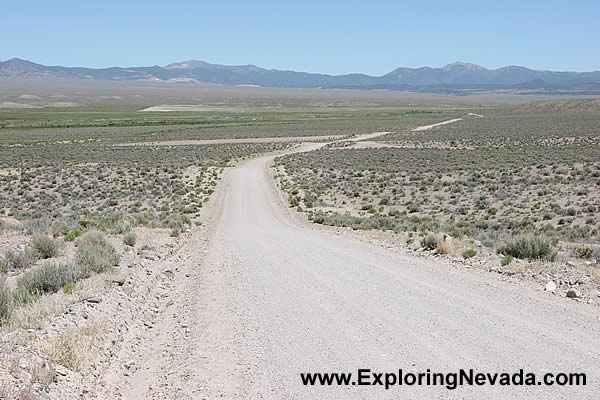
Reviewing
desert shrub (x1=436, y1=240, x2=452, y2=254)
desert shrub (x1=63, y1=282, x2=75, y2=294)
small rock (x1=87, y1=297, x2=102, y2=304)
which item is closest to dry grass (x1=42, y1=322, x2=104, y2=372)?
small rock (x1=87, y1=297, x2=102, y2=304)

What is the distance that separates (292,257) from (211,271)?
7.40 feet

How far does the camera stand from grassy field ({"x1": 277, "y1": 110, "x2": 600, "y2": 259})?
18.8 m

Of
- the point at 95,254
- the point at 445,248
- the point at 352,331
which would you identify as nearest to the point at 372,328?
the point at 352,331

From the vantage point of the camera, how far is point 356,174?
39438 millimetres

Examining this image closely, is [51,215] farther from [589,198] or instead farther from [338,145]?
[338,145]

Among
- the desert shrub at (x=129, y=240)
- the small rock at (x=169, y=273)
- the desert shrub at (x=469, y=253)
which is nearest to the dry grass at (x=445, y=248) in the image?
the desert shrub at (x=469, y=253)

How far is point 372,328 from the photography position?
8.08 metres

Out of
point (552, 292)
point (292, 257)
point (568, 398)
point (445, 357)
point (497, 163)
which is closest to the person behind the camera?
point (568, 398)

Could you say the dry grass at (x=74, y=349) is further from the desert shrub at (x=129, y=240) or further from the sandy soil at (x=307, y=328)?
the desert shrub at (x=129, y=240)

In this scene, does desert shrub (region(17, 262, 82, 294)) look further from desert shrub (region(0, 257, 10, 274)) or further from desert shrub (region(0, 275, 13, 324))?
desert shrub (region(0, 257, 10, 274))

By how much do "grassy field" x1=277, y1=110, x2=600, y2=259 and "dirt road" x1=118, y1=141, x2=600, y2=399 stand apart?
3761 mm

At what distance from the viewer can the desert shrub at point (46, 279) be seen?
396 inches

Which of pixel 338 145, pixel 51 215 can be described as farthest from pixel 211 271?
pixel 338 145

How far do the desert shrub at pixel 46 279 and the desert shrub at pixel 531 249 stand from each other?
1000 cm
